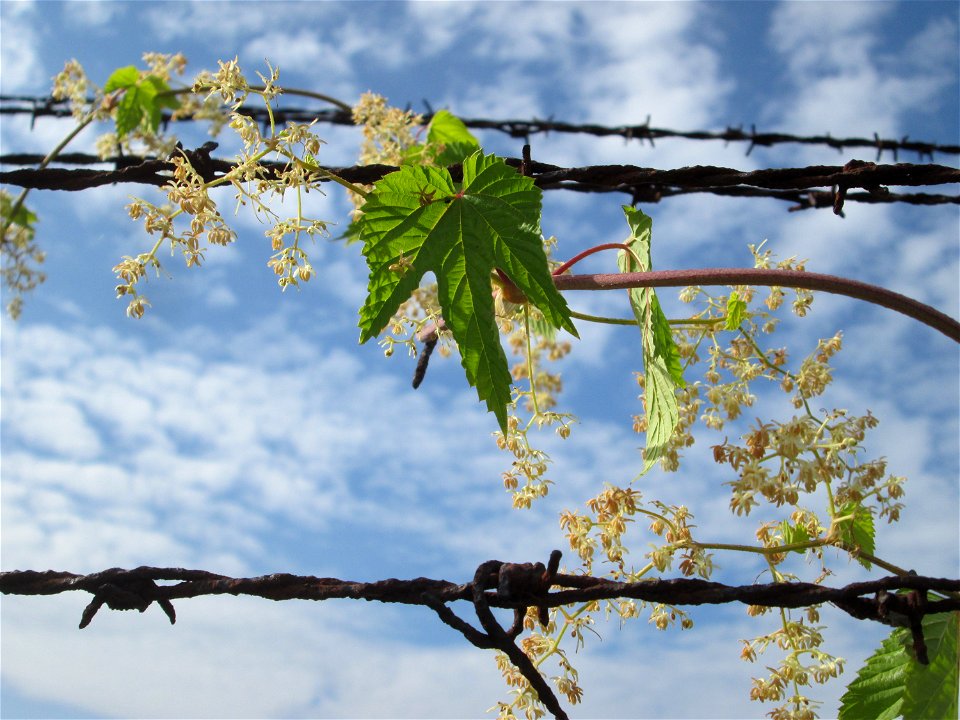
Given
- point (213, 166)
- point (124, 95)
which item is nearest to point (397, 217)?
point (213, 166)

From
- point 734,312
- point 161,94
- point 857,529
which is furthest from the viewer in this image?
point 161,94

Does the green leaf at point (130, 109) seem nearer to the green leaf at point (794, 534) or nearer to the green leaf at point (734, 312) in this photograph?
the green leaf at point (734, 312)

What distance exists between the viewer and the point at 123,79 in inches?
148

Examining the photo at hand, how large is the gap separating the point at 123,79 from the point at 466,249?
108 inches

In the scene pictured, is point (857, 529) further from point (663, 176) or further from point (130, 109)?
point (130, 109)

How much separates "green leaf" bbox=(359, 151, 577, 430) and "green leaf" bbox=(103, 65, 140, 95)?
102 inches

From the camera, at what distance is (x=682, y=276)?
1698mm

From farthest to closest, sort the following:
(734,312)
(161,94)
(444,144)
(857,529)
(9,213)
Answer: (161,94) → (9,213) → (444,144) → (734,312) → (857,529)

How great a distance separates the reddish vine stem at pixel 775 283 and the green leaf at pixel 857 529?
1.23 ft

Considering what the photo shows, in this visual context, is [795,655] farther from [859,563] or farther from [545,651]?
[545,651]

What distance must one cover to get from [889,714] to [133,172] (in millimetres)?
1850

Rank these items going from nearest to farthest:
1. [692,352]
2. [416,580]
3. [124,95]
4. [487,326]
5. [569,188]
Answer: [416,580] → [487,326] → [692,352] → [569,188] → [124,95]

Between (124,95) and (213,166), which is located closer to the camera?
(213,166)

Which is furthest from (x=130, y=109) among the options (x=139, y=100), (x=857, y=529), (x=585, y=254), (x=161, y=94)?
(x=857, y=529)
